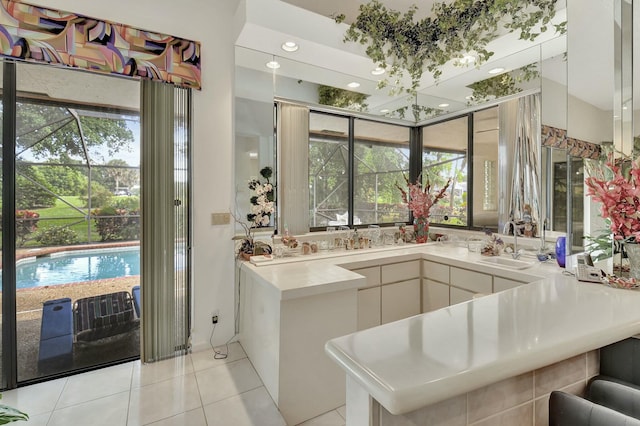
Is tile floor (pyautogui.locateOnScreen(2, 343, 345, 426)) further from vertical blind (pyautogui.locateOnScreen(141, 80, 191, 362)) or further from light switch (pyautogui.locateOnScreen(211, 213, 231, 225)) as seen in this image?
light switch (pyautogui.locateOnScreen(211, 213, 231, 225))

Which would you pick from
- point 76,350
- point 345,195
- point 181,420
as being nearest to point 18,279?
point 76,350

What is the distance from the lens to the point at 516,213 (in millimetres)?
2988

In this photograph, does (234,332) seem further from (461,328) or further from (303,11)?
(303,11)

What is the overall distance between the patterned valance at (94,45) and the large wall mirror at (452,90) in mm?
519

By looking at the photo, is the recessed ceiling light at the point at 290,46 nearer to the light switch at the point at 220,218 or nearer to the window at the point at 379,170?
the window at the point at 379,170

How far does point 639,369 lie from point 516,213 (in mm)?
2419

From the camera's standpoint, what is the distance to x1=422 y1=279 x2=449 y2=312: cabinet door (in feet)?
9.02

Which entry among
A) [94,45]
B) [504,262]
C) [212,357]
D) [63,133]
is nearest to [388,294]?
[504,262]

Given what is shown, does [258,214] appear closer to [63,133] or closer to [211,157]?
[211,157]

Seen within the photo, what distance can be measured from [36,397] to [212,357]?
114 centimetres

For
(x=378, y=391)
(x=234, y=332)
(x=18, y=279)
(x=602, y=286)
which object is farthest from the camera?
(x=234, y=332)

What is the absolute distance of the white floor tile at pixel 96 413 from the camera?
179 centimetres

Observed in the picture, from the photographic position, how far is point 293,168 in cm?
306

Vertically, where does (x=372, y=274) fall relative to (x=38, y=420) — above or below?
above
